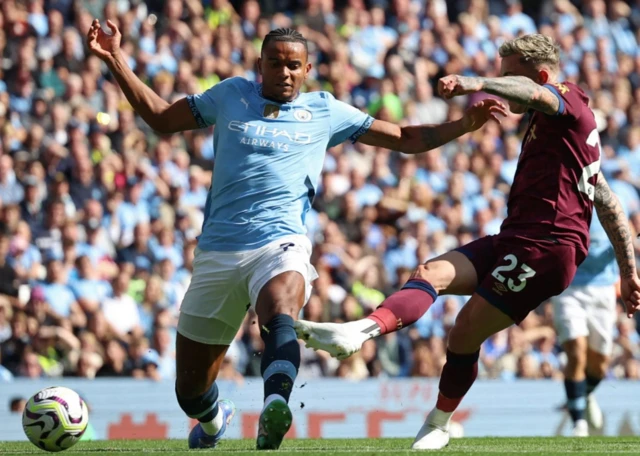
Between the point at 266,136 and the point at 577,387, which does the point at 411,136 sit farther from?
the point at 577,387

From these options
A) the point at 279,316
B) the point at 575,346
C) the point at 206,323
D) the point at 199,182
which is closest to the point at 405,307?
the point at 279,316

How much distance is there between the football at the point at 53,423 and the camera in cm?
743

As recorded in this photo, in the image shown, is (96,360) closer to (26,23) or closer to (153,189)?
(153,189)

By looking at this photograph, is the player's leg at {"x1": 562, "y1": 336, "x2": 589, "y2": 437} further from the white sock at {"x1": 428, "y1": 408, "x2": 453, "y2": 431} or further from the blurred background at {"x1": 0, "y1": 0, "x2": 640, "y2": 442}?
the white sock at {"x1": 428, "y1": 408, "x2": 453, "y2": 431}

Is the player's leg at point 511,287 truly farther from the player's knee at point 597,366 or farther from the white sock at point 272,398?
the player's knee at point 597,366

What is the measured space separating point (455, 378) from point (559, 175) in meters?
1.40

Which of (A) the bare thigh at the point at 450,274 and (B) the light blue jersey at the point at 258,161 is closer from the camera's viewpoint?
(A) the bare thigh at the point at 450,274

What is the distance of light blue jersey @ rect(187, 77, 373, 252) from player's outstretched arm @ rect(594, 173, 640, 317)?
177 cm

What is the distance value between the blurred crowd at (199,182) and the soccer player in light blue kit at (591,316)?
8.55 ft

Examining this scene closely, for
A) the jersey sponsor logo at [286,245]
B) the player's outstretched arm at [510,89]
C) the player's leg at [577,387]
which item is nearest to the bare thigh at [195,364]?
the jersey sponsor logo at [286,245]

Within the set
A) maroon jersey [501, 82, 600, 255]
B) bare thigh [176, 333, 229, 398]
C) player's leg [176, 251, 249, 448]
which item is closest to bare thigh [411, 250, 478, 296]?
maroon jersey [501, 82, 600, 255]

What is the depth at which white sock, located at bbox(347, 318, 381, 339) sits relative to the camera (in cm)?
652

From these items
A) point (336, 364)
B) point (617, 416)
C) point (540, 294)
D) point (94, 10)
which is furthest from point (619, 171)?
point (540, 294)

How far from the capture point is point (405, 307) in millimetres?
6883
